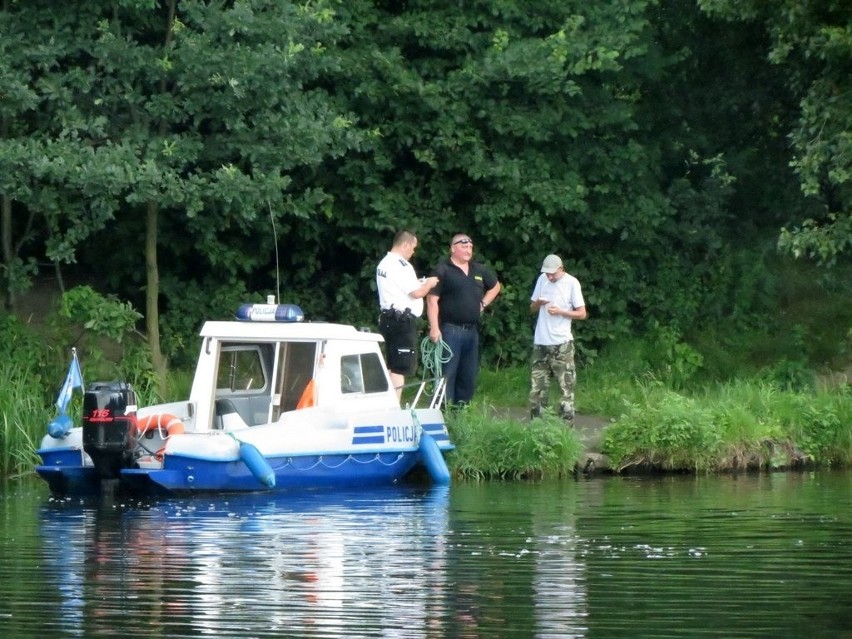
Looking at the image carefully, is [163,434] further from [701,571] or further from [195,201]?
[701,571]

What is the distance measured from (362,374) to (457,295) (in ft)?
5.41

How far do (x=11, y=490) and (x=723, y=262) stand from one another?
11747 mm

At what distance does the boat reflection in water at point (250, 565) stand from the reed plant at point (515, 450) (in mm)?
1645

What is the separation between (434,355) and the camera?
17922mm

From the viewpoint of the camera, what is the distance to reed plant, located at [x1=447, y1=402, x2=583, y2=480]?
56.3 ft

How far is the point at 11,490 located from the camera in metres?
16.7

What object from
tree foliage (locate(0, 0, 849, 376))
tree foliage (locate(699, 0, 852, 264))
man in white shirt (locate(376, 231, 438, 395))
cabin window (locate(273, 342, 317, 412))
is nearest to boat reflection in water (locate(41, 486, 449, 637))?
cabin window (locate(273, 342, 317, 412))

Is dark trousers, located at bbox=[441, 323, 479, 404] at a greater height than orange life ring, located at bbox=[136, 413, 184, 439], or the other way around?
dark trousers, located at bbox=[441, 323, 479, 404]

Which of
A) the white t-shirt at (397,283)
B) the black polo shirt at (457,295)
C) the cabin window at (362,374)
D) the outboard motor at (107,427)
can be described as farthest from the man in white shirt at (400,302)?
the outboard motor at (107,427)

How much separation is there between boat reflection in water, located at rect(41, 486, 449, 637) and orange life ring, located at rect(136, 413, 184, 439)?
2.86 ft

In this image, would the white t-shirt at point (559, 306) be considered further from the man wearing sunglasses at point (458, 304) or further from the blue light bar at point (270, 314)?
the blue light bar at point (270, 314)

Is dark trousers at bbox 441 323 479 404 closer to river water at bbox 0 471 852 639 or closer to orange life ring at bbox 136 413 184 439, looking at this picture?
river water at bbox 0 471 852 639

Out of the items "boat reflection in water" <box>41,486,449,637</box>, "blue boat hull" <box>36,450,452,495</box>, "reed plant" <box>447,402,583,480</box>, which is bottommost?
"boat reflection in water" <box>41,486,449,637</box>

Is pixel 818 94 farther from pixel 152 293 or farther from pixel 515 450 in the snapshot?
pixel 152 293
